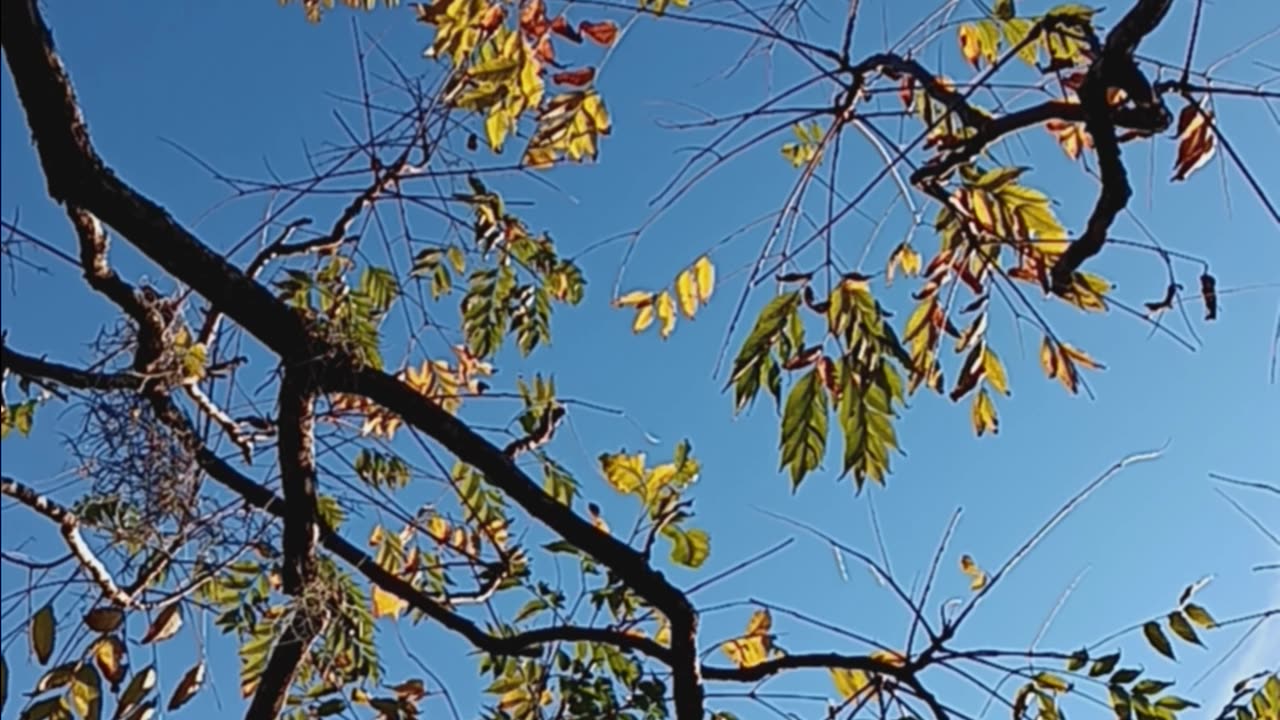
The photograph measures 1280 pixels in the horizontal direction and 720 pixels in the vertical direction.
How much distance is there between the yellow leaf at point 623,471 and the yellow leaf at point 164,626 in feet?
1.92

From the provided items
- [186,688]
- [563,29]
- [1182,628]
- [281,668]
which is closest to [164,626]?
[186,688]

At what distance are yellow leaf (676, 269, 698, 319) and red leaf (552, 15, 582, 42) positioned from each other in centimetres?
31

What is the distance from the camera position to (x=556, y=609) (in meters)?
1.75

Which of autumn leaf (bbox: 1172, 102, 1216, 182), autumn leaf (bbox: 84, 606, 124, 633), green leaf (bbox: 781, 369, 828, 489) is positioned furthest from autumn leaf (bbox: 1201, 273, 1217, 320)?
autumn leaf (bbox: 84, 606, 124, 633)

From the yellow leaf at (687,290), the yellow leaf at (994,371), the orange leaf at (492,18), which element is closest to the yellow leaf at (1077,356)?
the yellow leaf at (994,371)

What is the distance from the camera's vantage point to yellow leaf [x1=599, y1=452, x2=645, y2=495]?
1.68m

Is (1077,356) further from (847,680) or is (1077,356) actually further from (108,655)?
(108,655)

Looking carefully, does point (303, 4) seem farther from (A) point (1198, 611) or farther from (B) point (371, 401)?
(A) point (1198, 611)

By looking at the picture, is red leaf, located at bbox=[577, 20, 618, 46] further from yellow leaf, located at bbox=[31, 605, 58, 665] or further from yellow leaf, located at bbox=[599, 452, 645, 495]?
yellow leaf, located at bbox=[31, 605, 58, 665]

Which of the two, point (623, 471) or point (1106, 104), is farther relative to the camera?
point (623, 471)

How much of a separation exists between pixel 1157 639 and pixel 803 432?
0.55m

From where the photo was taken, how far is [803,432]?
1.09m

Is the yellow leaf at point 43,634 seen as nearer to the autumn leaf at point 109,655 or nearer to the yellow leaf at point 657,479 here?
the autumn leaf at point 109,655

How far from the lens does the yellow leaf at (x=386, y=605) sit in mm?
1806
